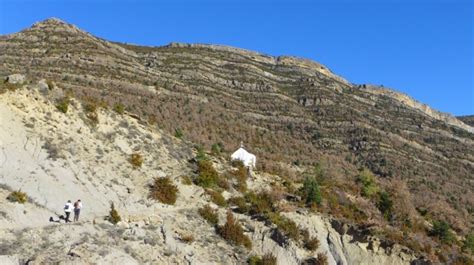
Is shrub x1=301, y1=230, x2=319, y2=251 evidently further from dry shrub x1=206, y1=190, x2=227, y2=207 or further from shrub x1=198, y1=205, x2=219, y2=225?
dry shrub x1=206, y1=190, x2=227, y2=207

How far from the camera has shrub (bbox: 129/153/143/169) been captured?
85.2ft

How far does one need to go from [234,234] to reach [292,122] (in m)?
44.6

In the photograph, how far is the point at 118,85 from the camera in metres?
57.1

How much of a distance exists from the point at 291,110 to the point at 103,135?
45.9 m

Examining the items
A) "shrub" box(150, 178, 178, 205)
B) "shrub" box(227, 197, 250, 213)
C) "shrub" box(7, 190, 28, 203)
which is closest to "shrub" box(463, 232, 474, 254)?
"shrub" box(227, 197, 250, 213)

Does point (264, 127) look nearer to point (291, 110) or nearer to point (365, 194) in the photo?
point (291, 110)

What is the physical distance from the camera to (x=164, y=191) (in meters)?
24.6

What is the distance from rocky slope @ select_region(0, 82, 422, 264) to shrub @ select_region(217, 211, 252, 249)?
34 centimetres

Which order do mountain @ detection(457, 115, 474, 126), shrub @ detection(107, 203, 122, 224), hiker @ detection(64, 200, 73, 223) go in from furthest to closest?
1. mountain @ detection(457, 115, 474, 126)
2. shrub @ detection(107, 203, 122, 224)
3. hiker @ detection(64, 200, 73, 223)

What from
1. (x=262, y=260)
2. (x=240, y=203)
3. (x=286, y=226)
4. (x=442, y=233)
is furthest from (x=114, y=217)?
(x=442, y=233)

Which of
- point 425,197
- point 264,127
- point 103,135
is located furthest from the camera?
point 264,127

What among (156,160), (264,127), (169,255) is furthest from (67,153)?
(264,127)

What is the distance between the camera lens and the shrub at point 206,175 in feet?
87.5

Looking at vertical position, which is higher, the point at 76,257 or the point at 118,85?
the point at 118,85
